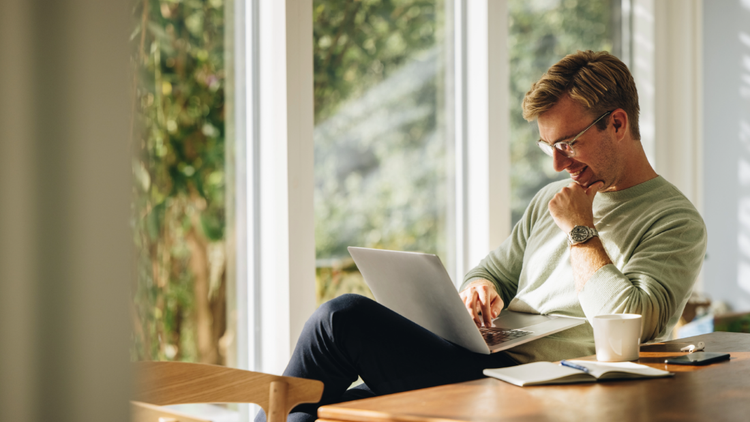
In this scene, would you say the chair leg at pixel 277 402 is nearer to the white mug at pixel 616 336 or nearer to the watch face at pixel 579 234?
the white mug at pixel 616 336

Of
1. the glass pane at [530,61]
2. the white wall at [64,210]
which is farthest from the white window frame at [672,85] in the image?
the white wall at [64,210]

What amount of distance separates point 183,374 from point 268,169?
84 cm

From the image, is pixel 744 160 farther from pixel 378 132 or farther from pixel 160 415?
pixel 160 415

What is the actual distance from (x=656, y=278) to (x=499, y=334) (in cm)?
32

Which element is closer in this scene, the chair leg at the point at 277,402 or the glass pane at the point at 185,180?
the chair leg at the point at 277,402

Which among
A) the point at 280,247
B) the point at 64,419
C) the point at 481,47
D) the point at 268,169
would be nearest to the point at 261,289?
the point at 280,247

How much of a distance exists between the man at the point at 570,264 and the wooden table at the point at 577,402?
0.36 metres

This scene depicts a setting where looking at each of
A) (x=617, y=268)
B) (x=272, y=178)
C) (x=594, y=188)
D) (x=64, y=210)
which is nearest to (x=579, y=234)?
(x=617, y=268)

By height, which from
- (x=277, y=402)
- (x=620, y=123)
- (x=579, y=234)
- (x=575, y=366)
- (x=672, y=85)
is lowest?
(x=277, y=402)

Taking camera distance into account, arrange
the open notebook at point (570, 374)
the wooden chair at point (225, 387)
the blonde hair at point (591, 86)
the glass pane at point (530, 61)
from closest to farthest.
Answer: the open notebook at point (570, 374), the wooden chair at point (225, 387), the blonde hair at point (591, 86), the glass pane at point (530, 61)

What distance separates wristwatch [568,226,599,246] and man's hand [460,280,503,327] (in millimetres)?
283

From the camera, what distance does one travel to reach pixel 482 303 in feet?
4.96

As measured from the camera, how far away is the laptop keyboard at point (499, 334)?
1207mm

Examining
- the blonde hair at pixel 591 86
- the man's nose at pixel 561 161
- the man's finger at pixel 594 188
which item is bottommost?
the man's finger at pixel 594 188
